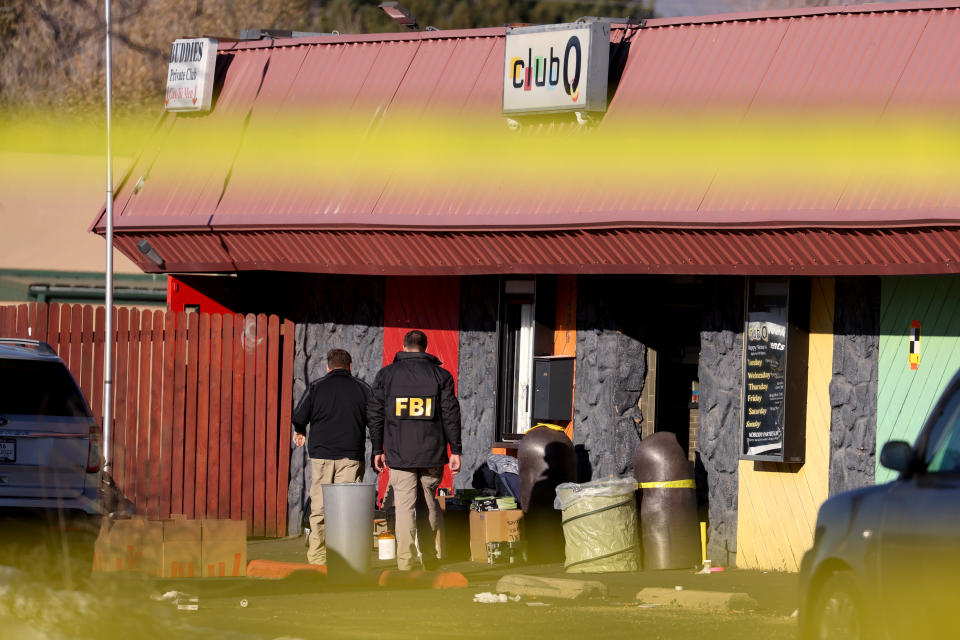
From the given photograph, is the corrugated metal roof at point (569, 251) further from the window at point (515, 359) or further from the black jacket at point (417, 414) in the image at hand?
the black jacket at point (417, 414)

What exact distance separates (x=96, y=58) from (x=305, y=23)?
6798 mm

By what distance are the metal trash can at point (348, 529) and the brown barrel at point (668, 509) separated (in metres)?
2.90

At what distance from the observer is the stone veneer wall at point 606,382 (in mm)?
16781

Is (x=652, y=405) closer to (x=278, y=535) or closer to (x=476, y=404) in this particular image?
(x=476, y=404)

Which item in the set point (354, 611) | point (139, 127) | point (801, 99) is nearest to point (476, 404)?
point (801, 99)

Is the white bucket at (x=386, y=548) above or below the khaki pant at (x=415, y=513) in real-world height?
below

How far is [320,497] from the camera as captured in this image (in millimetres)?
15148

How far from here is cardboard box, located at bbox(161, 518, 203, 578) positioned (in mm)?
14242

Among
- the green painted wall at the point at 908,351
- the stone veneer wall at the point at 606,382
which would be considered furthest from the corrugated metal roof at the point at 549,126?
the stone veneer wall at the point at 606,382

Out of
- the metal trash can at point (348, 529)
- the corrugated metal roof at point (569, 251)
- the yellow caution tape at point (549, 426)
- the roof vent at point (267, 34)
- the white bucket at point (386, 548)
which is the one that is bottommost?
the white bucket at point (386, 548)

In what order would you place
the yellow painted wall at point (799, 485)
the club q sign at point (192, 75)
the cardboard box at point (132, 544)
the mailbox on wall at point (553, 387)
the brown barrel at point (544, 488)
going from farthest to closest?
the club q sign at point (192, 75), the mailbox on wall at point (553, 387), the brown barrel at point (544, 488), the yellow painted wall at point (799, 485), the cardboard box at point (132, 544)

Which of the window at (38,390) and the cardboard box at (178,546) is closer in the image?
the window at (38,390)

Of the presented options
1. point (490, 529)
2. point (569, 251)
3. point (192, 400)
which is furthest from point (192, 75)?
point (490, 529)

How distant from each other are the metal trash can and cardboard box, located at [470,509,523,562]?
2.24 metres
